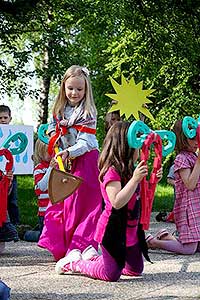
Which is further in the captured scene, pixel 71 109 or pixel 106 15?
pixel 106 15

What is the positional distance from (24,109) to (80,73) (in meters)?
31.9

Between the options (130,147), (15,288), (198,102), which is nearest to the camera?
(15,288)

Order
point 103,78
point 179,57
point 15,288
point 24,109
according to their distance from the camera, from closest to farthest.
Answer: point 15,288
point 179,57
point 103,78
point 24,109

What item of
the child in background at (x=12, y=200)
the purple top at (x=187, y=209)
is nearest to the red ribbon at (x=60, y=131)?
the purple top at (x=187, y=209)

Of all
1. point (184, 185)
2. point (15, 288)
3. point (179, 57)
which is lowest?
point (15, 288)

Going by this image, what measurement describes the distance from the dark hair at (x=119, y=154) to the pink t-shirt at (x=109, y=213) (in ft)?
0.15

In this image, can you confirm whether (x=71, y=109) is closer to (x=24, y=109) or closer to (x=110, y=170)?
(x=110, y=170)

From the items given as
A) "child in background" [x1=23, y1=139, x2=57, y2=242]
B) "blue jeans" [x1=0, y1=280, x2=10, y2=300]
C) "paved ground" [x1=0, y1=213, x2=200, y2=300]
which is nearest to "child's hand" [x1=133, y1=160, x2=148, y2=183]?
"paved ground" [x1=0, y1=213, x2=200, y2=300]

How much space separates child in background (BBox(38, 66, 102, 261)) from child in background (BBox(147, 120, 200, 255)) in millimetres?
796

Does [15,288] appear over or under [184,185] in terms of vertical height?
under

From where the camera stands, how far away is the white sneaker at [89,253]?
502 cm

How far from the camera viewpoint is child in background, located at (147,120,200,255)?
5.71 m

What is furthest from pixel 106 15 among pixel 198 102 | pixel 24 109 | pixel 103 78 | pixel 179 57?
pixel 24 109

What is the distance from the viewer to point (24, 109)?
121 feet
